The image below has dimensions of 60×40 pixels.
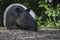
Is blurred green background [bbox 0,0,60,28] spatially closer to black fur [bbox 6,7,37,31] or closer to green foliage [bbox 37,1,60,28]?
green foliage [bbox 37,1,60,28]

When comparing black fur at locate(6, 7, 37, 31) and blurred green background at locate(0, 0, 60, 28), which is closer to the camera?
black fur at locate(6, 7, 37, 31)

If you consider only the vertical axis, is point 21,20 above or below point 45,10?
below

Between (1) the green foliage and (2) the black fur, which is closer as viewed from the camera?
(2) the black fur

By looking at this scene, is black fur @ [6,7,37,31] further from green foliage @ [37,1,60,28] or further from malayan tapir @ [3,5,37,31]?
green foliage @ [37,1,60,28]

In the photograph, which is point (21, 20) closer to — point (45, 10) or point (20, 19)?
point (20, 19)

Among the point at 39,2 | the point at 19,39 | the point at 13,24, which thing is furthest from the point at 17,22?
→ the point at 39,2

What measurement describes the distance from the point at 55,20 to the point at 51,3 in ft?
1.54

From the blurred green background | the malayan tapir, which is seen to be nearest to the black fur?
the malayan tapir

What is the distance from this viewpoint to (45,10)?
5438 mm

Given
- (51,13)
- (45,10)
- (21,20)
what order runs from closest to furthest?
1. (21,20)
2. (51,13)
3. (45,10)

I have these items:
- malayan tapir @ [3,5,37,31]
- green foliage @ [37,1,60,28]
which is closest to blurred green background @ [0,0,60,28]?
green foliage @ [37,1,60,28]

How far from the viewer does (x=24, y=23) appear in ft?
12.1

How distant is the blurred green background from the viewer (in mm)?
5137

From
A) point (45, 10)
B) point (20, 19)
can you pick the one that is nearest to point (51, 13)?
point (45, 10)
